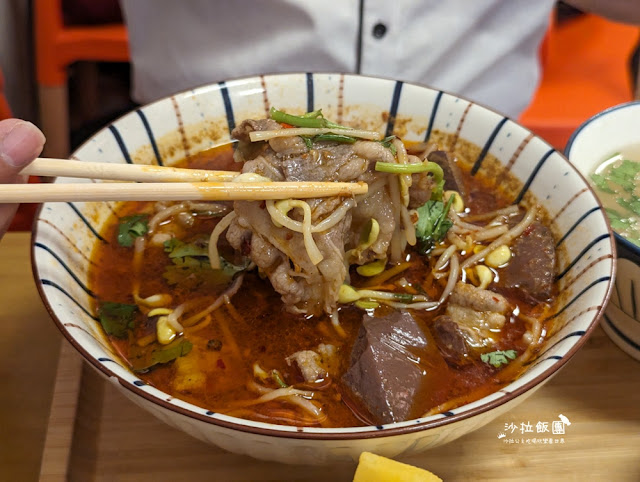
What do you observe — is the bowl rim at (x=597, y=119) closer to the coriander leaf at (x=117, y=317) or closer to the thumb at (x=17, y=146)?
the coriander leaf at (x=117, y=317)

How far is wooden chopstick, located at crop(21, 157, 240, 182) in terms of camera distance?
165 centimetres

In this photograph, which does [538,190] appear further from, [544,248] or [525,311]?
[525,311]

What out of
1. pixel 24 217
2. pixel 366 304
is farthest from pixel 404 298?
pixel 24 217

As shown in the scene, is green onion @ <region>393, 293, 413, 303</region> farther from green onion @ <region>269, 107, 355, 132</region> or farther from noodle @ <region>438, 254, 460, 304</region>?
green onion @ <region>269, 107, 355, 132</region>

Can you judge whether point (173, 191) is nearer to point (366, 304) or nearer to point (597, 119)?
point (366, 304)

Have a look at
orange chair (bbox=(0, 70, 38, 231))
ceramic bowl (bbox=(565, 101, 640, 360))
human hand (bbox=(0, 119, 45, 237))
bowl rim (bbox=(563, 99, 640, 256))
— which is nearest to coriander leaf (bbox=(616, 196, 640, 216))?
ceramic bowl (bbox=(565, 101, 640, 360))

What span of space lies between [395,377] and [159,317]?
79 cm

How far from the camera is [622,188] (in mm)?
2383

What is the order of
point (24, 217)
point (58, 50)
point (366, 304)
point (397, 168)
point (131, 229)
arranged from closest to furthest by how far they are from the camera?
point (397, 168) < point (366, 304) < point (131, 229) < point (24, 217) < point (58, 50)

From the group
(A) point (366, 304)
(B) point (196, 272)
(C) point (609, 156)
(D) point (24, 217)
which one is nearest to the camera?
(A) point (366, 304)

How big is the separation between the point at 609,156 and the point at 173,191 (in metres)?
1.86

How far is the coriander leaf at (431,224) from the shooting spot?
2135mm

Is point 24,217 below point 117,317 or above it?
below

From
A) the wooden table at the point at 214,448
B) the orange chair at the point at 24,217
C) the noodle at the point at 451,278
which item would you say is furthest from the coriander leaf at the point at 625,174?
the orange chair at the point at 24,217
